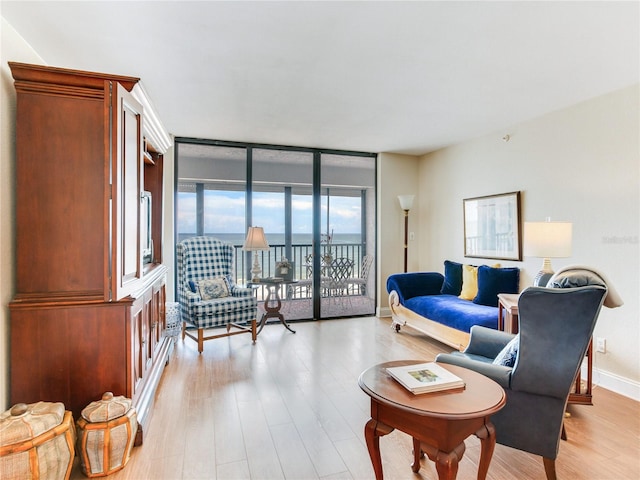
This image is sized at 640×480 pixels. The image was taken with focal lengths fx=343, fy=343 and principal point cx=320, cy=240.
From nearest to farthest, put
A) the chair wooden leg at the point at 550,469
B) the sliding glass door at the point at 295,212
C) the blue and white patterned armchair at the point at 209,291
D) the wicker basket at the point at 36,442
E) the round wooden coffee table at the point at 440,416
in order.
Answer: the round wooden coffee table at the point at 440,416 → the wicker basket at the point at 36,442 → the chair wooden leg at the point at 550,469 → the blue and white patterned armchair at the point at 209,291 → the sliding glass door at the point at 295,212

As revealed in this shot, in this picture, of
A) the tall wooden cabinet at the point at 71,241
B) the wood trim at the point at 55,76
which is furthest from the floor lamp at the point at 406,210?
the wood trim at the point at 55,76

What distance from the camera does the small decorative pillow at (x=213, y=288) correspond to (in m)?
3.90

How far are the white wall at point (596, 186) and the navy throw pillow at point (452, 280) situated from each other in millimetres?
397

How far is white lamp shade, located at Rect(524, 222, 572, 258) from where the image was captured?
109 inches

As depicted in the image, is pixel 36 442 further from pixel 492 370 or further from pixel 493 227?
pixel 493 227

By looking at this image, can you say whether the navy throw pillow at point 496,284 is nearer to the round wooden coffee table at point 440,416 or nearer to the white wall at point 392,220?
the white wall at point 392,220

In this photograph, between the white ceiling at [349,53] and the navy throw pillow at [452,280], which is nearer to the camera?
the white ceiling at [349,53]

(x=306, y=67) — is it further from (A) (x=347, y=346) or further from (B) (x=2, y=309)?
(A) (x=347, y=346)

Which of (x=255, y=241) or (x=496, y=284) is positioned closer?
(x=496, y=284)

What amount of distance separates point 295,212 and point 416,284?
1.98 metres

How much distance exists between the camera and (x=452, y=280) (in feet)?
14.5

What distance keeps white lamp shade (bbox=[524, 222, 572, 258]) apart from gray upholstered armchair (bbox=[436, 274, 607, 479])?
1200 millimetres

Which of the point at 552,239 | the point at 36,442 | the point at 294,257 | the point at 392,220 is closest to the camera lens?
the point at 36,442

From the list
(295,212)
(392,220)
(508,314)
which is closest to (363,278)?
(392,220)
